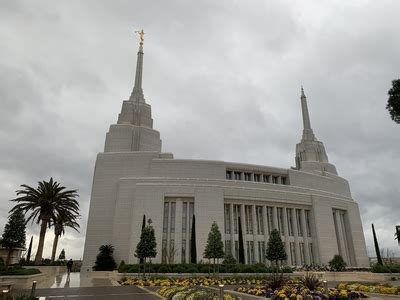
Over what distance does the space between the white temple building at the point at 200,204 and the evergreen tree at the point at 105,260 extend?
1.46 meters

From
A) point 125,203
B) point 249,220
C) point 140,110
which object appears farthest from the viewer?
point 140,110

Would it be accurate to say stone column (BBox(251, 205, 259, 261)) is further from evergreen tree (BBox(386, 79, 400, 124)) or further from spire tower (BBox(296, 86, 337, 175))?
evergreen tree (BBox(386, 79, 400, 124))

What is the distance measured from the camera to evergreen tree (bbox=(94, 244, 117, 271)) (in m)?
35.3

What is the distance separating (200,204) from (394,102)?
Result: 2843cm

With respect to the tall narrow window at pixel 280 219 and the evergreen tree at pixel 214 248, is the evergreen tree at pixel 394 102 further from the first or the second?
the tall narrow window at pixel 280 219

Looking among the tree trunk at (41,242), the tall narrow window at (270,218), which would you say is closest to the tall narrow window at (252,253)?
the tall narrow window at (270,218)

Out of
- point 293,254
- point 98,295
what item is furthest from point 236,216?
point 98,295

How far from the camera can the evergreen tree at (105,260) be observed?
3534 cm

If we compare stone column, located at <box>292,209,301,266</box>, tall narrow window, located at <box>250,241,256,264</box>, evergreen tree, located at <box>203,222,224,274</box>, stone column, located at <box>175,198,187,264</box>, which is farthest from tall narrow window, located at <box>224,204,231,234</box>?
evergreen tree, located at <box>203,222,224,274</box>

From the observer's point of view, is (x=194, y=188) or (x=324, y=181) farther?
(x=324, y=181)

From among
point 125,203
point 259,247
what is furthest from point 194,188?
point 259,247

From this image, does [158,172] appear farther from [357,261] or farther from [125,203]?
[357,261]

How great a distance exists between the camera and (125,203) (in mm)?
40906

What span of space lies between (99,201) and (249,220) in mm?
21702
